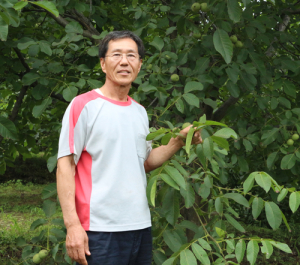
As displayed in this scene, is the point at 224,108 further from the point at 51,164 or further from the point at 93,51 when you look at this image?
the point at 51,164

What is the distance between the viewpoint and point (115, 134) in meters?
1.49

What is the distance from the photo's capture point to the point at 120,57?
1.58 meters

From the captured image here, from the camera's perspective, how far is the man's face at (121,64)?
157 centimetres

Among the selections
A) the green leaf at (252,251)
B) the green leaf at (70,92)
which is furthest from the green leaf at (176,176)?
the green leaf at (70,92)

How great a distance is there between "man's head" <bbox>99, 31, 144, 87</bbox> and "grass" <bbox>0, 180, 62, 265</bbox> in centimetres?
136

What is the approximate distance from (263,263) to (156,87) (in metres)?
2.85

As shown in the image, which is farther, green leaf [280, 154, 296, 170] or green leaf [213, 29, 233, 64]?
green leaf [280, 154, 296, 170]

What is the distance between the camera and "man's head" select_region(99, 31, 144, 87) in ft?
5.14

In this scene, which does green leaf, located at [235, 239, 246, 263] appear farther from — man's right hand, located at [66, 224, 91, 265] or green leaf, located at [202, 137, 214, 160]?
man's right hand, located at [66, 224, 91, 265]

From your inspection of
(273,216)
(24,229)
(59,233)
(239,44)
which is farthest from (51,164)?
(24,229)

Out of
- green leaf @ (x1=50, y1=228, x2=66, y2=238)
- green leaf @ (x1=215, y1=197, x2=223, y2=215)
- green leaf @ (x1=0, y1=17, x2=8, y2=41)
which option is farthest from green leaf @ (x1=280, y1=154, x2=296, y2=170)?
green leaf @ (x1=0, y1=17, x2=8, y2=41)

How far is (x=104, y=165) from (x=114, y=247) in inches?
12.7

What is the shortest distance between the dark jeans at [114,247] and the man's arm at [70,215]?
3cm

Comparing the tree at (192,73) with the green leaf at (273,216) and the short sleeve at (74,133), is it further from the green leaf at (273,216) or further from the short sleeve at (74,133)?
the short sleeve at (74,133)
